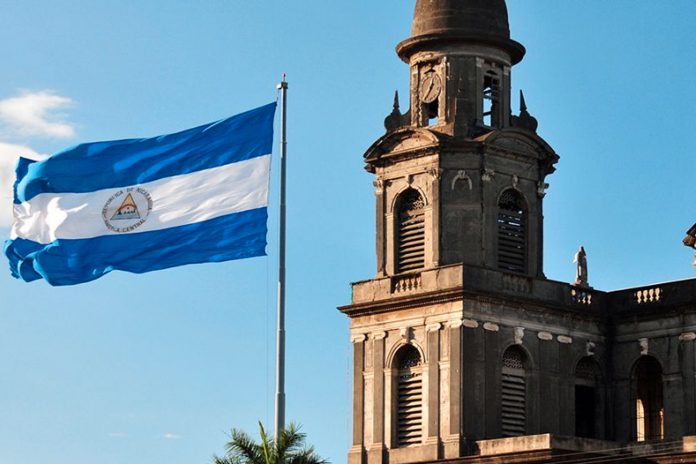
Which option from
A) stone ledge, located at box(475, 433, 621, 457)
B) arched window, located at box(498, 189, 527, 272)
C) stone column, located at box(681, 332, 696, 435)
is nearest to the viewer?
stone ledge, located at box(475, 433, 621, 457)

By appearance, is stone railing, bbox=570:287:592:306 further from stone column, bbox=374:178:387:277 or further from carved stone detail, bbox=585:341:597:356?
stone column, bbox=374:178:387:277

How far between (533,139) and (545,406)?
31.0 feet

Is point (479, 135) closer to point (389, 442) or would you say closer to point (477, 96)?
point (477, 96)

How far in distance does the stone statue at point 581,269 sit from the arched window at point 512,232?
287cm

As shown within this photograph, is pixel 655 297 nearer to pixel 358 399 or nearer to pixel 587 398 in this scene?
pixel 587 398

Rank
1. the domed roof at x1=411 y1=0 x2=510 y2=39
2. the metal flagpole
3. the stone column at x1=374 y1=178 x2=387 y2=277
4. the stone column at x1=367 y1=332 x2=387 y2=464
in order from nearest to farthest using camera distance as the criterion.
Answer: the metal flagpole < the stone column at x1=367 y1=332 x2=387 y2=464 < the stone column at x1=374 y1=178 x2=387 y2=277 < the domed roof at x1=411 y1=0 x2=510 y2=39

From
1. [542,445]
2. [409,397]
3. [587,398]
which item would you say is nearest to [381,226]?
[409,397]

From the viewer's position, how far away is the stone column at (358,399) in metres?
73.5

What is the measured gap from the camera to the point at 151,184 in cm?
5591

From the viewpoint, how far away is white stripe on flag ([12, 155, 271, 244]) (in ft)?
→ 177

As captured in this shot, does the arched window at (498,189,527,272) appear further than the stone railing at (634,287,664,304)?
No

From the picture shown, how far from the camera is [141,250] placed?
180 ft

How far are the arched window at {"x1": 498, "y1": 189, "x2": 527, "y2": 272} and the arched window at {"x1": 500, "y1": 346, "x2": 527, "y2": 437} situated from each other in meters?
3.12

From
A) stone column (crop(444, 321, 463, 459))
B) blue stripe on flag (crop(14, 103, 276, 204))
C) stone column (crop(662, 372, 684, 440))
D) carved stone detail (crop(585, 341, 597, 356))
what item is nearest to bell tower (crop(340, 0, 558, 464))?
stone column (crop(444, 321, 463, 459))
